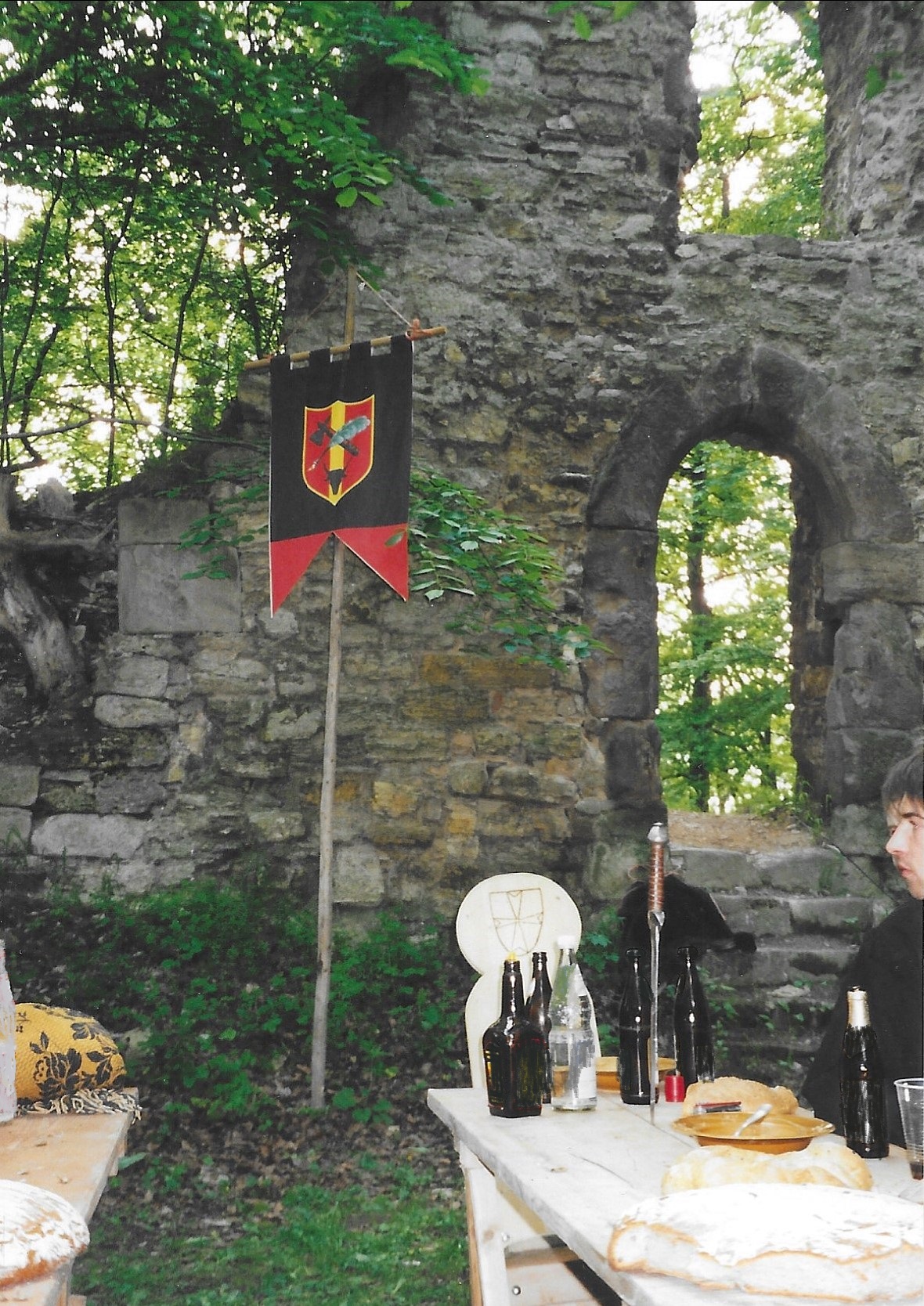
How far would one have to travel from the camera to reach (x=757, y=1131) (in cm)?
169

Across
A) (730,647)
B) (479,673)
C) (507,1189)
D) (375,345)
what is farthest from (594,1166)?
(730,647)

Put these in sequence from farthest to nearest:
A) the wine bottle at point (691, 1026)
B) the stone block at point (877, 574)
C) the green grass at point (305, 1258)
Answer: the stone block at point (877, 574) → the green grass at point (305, 1258) → the wine bottle at point (691, 1026)

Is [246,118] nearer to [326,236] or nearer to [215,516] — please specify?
[326,236]

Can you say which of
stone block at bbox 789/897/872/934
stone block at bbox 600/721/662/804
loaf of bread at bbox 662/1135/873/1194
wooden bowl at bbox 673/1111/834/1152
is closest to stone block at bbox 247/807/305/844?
stone block at bbox 600/721/662/804

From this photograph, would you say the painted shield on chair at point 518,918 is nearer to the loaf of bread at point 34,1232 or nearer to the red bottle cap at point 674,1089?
the red bottle cap at point 674,1089

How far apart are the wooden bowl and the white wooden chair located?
1.29 ft

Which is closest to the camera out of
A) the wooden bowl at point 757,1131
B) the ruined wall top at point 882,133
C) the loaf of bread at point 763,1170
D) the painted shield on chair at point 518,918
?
the loaf of bread at point 763,1170

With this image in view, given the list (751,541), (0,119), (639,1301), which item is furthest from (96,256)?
(639,1301)

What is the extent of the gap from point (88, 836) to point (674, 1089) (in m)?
3.10

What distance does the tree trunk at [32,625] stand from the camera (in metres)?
4.64

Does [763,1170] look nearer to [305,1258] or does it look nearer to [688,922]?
[688,922]

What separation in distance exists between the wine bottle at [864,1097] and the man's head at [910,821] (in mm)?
252

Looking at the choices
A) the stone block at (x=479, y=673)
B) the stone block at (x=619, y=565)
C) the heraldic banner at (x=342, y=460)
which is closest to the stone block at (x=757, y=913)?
the stone block at (x=479, y=673)

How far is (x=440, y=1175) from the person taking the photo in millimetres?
3668
